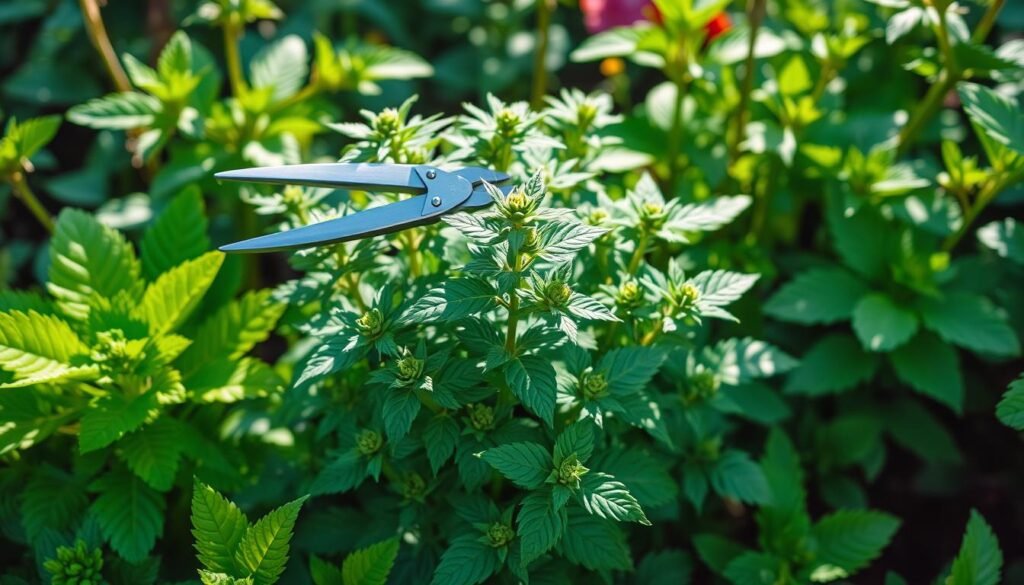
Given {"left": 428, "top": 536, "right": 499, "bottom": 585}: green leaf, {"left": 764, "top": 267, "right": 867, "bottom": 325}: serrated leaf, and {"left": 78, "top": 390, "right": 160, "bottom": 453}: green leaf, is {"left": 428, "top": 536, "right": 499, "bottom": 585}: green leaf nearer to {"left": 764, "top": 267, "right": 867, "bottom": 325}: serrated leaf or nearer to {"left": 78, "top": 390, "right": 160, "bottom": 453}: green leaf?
{"left": 78, "top": 390, "right": 160, "bottom": 453}: green leaf

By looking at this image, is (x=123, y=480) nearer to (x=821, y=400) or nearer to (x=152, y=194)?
(x=152, y=194)

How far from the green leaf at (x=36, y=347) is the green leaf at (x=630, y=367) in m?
0.70

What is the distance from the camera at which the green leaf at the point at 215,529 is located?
3.49 ft

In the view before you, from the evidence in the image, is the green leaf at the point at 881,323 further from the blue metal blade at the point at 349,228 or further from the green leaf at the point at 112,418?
the green leaf at the point at 112,418

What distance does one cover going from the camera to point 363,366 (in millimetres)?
1238

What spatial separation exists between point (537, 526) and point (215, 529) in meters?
0.40

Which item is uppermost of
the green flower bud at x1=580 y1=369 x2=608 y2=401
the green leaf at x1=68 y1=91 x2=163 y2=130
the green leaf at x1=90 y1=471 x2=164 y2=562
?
the green leaf at x1=68 y1=91 x2=163 y2=130

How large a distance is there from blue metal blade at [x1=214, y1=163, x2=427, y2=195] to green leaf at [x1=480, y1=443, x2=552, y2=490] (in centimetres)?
32

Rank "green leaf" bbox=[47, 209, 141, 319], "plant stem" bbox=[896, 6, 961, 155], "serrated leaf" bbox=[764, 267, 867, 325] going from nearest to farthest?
1. "green leaf" bbox=[47, 209, 141, 319]
2. "plant stem" bbox=[896, 6, 961, 155]
3. "serrated leaf" bbox=[764, 267, 867, 325]

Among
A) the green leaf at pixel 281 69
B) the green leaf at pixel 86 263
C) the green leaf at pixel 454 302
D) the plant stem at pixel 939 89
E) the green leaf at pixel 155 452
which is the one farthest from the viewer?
the green leaf at pixel 281 69

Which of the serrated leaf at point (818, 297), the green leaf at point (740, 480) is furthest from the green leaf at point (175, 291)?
the serrated leaf at point (818, 297)

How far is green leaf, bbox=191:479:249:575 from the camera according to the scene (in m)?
1.06

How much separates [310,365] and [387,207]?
206 millimetres

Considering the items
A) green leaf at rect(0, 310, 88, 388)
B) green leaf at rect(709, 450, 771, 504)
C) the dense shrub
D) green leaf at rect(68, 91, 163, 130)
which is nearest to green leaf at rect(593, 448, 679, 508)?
the dense shrub
